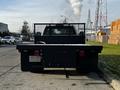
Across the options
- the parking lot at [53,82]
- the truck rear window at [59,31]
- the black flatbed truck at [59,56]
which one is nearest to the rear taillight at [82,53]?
the black flatbed truck at [59,56]

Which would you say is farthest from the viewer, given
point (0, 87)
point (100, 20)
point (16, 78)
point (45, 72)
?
point (100, 20)

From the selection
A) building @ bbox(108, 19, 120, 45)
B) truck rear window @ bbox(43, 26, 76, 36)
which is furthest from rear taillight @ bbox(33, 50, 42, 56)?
building @ bbox(108, 19, 120, 45)

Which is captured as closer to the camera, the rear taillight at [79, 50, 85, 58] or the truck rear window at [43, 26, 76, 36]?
the rear taillight at [79, 50, 85, 58]

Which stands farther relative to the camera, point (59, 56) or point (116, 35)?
point (116, 35)

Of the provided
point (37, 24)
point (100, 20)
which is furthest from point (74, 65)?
point (100, 20)

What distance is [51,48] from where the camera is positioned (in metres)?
14.0

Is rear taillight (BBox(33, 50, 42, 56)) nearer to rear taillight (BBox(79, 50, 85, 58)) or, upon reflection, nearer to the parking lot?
the parking lot

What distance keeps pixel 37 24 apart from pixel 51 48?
184 inches

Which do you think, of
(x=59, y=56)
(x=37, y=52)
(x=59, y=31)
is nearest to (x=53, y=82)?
(x=59, y=56)

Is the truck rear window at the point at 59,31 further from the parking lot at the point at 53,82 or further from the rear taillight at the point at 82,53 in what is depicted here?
the rear taillight at the point at 82,53

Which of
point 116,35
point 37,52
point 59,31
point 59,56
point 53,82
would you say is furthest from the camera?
point 116,35

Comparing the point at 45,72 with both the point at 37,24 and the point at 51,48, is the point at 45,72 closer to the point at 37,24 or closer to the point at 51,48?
the point at 51,48

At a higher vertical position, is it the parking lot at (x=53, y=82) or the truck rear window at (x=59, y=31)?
the truck rear window at (x=59, y=31)

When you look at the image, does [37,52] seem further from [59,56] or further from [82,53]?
[82,53]
